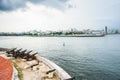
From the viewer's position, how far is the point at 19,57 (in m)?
27.7

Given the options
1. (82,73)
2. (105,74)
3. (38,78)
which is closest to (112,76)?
(105,74)

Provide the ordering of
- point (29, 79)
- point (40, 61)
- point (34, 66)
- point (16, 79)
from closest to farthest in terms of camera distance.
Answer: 1. point (16, 79)
2. point (29, 79)
3. point (34, 66)
4. point (40, 61)

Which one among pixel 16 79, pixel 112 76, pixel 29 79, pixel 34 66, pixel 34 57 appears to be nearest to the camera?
A: pixel 16 79

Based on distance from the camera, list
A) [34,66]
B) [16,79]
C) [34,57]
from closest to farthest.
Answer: [16,79], [34,66], [34,57]

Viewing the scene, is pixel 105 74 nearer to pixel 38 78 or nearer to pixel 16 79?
pixel 38 78

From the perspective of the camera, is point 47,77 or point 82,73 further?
point 82,73

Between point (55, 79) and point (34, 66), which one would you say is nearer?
point (55, 79)

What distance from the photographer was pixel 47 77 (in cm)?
1575

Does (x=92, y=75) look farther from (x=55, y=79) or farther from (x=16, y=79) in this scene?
(x=16, y=79)

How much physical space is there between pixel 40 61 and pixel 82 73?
21.5 ft

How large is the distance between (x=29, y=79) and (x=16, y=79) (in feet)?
4.75

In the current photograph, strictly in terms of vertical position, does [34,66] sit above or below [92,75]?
above

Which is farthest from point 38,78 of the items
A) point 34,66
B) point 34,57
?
point 34,57

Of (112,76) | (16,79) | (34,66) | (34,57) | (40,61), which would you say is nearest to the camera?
(16,79)
